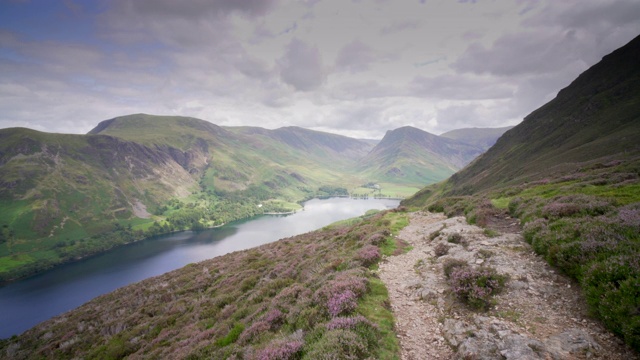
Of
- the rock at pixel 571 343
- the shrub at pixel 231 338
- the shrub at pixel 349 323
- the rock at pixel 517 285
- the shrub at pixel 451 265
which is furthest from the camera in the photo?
the shrub at pixel 231 338

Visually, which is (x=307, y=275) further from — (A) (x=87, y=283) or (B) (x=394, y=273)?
(A) (x=87, y=283)

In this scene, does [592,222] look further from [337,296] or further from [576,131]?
[576,131]

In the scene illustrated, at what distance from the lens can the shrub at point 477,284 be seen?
10047 mm

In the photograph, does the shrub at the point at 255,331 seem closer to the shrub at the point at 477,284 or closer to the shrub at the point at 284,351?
the shrub at the point at 284,351

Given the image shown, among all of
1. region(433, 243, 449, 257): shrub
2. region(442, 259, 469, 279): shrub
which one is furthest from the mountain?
region(442, 259, 469, 279): shrub

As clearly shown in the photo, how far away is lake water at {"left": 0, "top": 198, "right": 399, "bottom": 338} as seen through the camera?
97438mm

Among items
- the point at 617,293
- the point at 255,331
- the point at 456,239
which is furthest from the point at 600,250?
the point at 255,331

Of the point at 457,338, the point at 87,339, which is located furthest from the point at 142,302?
the point at 457,338

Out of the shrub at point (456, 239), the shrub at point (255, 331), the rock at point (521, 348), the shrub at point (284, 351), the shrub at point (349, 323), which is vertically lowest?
the shrub at point (255, 331)

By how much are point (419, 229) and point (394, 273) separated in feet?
35.8

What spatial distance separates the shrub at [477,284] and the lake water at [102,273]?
133 metres

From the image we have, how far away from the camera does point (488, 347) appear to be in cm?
780

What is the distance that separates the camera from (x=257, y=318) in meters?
15.1

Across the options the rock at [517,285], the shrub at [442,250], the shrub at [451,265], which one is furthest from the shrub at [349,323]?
the shrub at [442,250]
